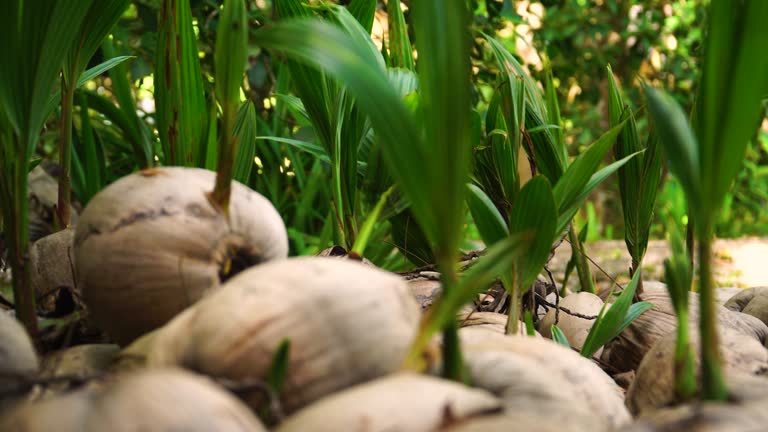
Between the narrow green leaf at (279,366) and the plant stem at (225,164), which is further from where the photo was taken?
the plant stem at (225,164)

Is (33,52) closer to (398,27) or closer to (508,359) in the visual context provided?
(508,359)

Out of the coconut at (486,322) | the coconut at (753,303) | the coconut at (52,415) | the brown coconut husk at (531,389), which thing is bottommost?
the coconut at (753,303)

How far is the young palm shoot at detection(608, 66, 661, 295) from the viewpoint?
1.21 metres

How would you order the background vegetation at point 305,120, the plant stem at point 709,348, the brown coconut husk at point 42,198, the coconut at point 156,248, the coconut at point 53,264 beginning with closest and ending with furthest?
the plant stem at point 709,348, the coconut at point 156,248, the coconut at point 53,264, the background vegetation at point 305,120, the brown coconut husk at point 42,198

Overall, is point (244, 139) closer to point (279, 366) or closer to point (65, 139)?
point (65, 139)

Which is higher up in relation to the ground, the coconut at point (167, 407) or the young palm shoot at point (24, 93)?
the young palm shoot at point (24, 93)

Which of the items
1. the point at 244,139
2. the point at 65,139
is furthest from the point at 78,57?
the point at 244,139

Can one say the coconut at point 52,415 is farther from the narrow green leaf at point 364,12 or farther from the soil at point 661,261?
the soil at point 661,261

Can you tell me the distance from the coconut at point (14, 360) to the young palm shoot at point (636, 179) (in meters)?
0.92

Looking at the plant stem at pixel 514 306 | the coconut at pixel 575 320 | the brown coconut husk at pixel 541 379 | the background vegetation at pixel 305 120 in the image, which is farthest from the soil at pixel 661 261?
the brown coconut husk at pixel 541 379

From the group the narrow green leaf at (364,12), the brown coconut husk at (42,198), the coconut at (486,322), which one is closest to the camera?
the coconut at (486,322)

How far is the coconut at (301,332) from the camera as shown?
560mm

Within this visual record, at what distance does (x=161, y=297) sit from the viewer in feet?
2.27

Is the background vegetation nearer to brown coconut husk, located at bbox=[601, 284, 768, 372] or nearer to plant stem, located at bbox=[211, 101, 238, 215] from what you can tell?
brown coconut husk, located at bbox=[601, 284, 768, 372]
